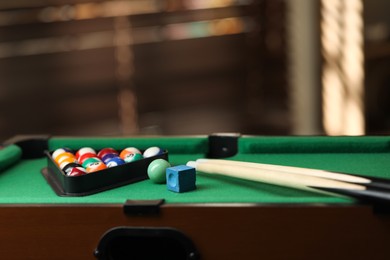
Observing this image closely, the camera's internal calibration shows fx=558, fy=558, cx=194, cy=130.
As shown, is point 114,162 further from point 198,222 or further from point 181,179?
point 198,222

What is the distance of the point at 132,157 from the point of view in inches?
66.7

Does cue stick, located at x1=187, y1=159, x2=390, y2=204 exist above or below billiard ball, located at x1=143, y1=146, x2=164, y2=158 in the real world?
below

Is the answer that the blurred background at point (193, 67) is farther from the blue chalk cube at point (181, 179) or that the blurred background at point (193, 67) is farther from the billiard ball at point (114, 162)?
the blue chalk cube at point (181, 179)

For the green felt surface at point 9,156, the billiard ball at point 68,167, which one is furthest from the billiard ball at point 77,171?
the green felt surface at point 9,156

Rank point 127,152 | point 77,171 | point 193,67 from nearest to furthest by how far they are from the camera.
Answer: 1. point 77,171
2. point 127,152
3. point 193,67

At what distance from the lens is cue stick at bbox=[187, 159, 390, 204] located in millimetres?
1241

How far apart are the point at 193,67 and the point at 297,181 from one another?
3.87m

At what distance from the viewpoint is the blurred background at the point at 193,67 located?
4.21 meters

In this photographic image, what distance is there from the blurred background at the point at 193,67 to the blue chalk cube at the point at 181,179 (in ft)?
9.70

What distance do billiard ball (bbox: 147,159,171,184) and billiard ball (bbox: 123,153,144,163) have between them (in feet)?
0.37

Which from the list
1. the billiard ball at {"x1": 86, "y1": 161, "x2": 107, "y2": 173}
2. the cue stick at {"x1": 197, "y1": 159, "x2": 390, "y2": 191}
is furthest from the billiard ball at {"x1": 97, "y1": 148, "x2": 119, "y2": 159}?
the cue stick at {"x1": 197, "y1": 159, "x2": 390, "y2": 191}

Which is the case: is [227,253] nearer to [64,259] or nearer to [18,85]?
[64,259]

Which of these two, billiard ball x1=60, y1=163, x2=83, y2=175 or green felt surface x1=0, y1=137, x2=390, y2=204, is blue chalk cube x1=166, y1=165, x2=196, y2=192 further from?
billiard ball x1=60, y1=163, x2=83, y2=175

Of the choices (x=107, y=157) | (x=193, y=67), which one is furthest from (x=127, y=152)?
(x=193, y=67)
